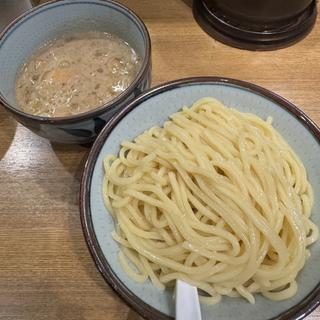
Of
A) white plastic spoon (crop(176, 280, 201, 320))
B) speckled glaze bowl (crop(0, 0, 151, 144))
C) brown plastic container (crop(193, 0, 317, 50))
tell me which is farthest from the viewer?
brown plastic container (crop(193, 0, 317, 50))

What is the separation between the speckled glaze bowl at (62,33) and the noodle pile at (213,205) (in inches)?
4.4

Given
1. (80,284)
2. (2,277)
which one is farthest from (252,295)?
(2,277)

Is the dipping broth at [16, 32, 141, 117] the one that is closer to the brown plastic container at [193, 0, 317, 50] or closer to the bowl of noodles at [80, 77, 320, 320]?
the bowl of noodles at [80, 77, 320, 320]

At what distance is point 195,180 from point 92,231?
0.26 meters

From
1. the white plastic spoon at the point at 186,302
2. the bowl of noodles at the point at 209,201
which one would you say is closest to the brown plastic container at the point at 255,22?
the bowl of noodles at the point at 209,201

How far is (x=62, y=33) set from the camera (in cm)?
124

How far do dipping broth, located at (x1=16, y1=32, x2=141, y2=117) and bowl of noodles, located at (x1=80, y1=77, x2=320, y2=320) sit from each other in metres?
0.14

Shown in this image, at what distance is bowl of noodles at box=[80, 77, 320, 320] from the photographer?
87 cm

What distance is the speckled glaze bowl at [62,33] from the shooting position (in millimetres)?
1001

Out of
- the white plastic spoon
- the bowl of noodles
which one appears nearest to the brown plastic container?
the bowl of noodles

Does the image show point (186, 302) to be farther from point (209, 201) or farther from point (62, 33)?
point (62, 33)

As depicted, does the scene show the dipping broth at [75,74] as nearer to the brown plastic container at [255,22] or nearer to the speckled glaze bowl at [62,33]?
the speckled glaze bowl at [62,33]

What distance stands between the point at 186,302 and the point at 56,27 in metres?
0.84

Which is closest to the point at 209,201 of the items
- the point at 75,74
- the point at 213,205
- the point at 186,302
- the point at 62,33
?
the point at 213,205
